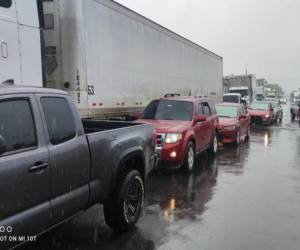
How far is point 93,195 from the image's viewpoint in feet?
16.7

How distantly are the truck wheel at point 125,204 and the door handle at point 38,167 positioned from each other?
61.8 inches

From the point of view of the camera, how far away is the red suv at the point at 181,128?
9773 mm

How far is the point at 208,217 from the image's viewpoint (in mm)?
6570

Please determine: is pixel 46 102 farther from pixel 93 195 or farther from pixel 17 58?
pixel 17 58

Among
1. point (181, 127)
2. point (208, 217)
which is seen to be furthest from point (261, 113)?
point (208, 217)

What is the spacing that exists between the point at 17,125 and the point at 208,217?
356cm

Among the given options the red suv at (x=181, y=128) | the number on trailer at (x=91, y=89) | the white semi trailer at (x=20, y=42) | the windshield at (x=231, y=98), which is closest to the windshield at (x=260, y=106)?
the windshield at (x=231, y=98)

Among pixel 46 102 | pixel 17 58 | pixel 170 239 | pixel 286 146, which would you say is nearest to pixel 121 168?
pixel 170 239

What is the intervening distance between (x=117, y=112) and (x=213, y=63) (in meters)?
14.6

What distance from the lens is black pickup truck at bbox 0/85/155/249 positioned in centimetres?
383

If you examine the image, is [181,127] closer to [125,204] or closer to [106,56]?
[106,56]

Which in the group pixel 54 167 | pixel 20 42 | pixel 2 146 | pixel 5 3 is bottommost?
pixel 54 167

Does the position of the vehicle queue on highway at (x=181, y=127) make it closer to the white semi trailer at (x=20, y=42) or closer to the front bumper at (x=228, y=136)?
the front bumper at (x=228, y=136)

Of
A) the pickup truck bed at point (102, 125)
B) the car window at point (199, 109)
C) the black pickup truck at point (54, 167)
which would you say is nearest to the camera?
the black pickup truck at point (54, 167)
